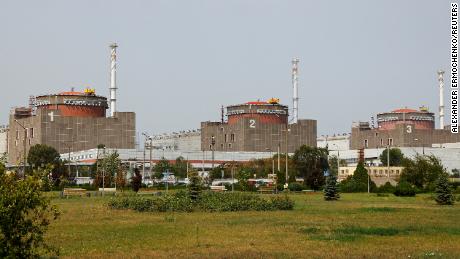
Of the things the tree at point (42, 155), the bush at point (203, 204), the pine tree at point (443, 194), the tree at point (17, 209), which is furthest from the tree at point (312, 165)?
the tree at point (17, 209)

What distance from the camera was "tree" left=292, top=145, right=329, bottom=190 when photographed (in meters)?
102

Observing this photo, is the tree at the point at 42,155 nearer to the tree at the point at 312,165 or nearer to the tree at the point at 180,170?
the tree at the point at 180,170

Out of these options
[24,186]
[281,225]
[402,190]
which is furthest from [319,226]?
[402,190]

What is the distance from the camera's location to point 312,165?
12256 centimetres

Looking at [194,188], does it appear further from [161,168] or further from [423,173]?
[161,168]

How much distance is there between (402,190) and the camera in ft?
258

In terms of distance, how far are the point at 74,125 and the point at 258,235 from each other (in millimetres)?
164258

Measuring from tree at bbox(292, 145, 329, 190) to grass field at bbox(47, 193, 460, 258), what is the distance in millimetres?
58100

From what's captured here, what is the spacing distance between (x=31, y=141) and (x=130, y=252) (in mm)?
171403

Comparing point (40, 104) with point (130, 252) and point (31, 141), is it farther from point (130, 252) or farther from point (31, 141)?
point (130, 252)

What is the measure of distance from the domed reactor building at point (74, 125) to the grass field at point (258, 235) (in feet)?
478

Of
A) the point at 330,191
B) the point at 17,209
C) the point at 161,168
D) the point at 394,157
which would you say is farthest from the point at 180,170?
A: the point at 17,209

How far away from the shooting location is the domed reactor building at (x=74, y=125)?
186375 mm

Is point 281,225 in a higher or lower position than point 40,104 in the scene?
lower
